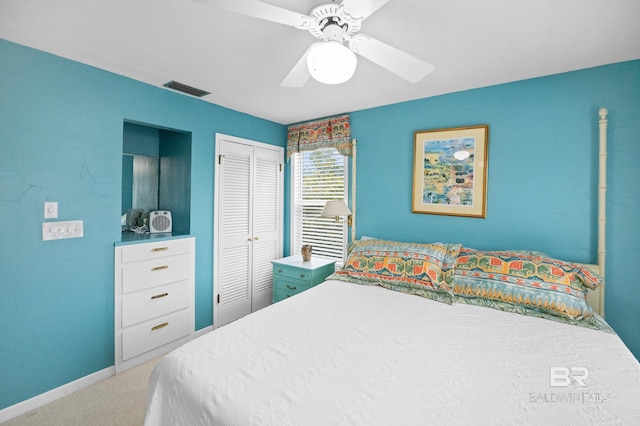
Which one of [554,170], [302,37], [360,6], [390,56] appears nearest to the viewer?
[360,6]

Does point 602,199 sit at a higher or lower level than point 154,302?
higher

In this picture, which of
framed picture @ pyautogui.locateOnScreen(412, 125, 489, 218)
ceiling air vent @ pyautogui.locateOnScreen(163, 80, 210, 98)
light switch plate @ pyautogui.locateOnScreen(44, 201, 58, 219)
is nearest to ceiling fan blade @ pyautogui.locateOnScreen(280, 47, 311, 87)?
ceiling air vent @ pyautogui.locateOnScreen(163, 80, 210, 98)

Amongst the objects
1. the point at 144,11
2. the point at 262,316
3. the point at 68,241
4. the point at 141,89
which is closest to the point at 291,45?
the point at 144,11

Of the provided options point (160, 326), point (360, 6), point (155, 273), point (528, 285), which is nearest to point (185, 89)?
point (155, 273)

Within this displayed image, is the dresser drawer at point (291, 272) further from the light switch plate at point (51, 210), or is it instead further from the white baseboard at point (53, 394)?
the light switch plate at point (51, 210)

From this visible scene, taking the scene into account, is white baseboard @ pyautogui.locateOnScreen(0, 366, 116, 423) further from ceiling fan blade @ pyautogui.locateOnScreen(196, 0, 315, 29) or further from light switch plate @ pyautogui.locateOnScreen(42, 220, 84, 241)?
ceiling fan blade @ pyautogui.locateOnScreen(196, 0, 315, 29)

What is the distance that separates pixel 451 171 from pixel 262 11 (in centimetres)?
212

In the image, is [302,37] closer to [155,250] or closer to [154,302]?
[155,250]

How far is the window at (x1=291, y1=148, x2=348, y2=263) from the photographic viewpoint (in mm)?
3484

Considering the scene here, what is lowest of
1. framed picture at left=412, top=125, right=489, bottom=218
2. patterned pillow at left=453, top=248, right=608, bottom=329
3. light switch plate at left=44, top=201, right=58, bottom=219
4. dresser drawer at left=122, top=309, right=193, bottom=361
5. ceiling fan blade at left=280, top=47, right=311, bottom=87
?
dresser drawer at left=122, top=309, right=193, bottom=361

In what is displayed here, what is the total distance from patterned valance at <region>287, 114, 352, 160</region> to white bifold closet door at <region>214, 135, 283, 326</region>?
0.83 ft

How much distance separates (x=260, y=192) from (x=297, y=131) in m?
0.92

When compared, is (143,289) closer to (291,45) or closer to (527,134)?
(291,45)

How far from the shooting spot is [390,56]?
1494mm
